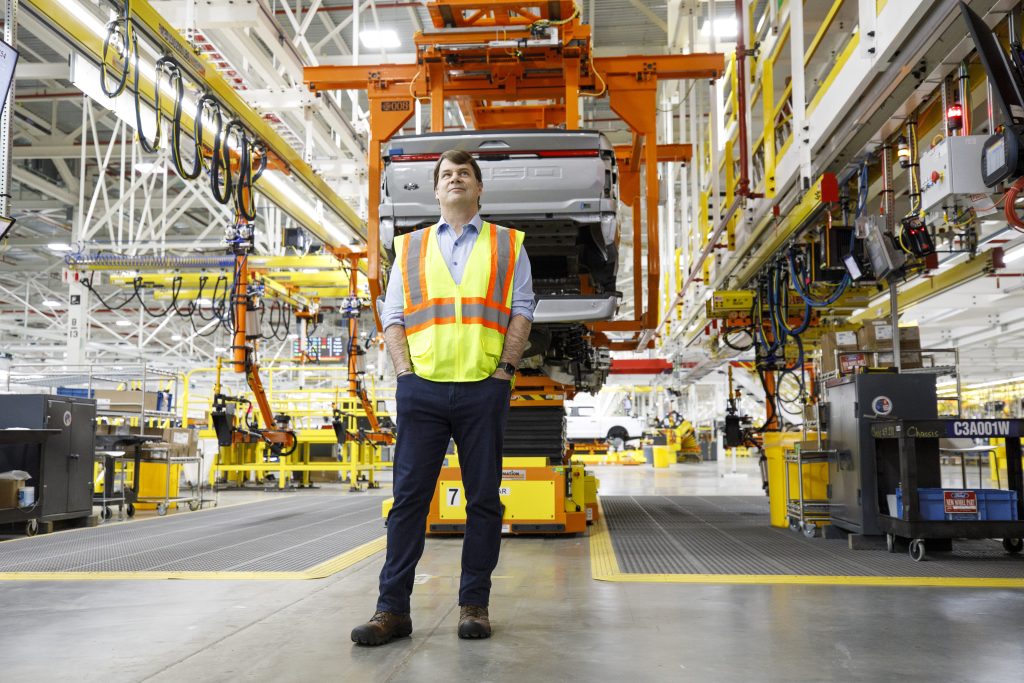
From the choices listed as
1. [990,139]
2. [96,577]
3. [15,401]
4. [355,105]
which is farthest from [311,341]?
[990,139]

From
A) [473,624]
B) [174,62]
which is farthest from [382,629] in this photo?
Result: [174,62]

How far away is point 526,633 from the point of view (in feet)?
9.57

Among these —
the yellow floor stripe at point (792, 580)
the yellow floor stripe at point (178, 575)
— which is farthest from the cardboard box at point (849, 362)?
the yellow floor stripe at point (178, 575)

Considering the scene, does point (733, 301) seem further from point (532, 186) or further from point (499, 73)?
point (532, 186)

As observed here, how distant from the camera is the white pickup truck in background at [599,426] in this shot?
84.6ft

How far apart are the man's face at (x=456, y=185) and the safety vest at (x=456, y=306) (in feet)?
0.45

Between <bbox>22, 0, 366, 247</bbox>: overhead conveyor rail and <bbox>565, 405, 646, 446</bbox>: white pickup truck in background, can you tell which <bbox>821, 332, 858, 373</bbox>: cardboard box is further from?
<bbox>565, 405, 646, 446</bbox>: white pickup truck in background

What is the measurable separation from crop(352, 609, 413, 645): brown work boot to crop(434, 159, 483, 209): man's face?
4.83 ft

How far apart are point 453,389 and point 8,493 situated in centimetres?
562

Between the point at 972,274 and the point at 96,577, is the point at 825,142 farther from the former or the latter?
the point at 96,577

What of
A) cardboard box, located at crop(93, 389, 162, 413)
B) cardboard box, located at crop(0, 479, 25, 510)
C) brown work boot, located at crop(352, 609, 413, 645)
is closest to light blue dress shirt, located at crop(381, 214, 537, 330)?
brown work boot, located at crop(352, 609, 413, 645)

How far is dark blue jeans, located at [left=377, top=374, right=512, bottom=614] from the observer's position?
2.89 meters

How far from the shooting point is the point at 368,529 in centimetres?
695

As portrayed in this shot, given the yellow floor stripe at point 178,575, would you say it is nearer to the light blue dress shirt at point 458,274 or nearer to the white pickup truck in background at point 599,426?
the light blue dress shirt at point 458,274
